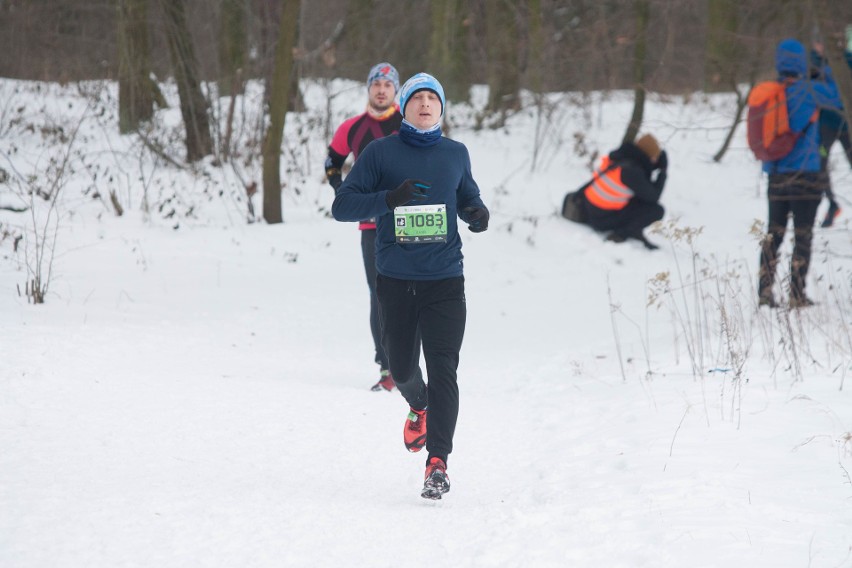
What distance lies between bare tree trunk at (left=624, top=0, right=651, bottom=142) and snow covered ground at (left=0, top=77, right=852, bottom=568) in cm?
294

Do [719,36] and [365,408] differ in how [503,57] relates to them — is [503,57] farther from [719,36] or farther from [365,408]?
[365,408]

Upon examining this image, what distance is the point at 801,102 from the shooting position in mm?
7496

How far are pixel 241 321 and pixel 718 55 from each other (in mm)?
12153

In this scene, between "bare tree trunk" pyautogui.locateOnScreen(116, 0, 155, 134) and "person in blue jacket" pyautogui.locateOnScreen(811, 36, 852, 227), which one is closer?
"person in blue jacket" pyautogui.locateOnScreen(811, 36, 852, 227)

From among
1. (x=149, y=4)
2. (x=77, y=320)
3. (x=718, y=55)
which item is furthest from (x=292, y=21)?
(x=718, y=55)

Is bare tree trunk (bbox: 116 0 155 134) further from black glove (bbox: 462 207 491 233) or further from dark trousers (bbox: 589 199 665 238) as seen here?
black glove (bbox: 462 207 491 233)

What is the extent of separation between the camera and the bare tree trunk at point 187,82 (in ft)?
39.4

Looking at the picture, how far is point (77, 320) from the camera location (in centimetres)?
666

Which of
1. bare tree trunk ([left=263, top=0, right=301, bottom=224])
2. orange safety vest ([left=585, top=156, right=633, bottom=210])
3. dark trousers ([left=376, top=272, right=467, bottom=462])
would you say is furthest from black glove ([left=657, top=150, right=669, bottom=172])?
dark trousers ([left=376, top=272, right=467, bottom=462])

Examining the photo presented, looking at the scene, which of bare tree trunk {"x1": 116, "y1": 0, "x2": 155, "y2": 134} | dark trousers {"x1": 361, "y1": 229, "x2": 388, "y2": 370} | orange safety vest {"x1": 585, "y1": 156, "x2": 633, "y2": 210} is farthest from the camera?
bare tree trunk {"x1": 116, "y1": 0, "x2": 155, "y2": 134}

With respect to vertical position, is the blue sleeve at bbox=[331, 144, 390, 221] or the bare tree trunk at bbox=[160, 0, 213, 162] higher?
the bare tree trunk at bbox=[160, 0, 213, 162]

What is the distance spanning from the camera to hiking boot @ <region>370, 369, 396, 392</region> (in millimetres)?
6148

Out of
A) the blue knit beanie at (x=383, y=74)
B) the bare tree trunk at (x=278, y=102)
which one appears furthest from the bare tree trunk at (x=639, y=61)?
the blue knit beanie at (x=383, y=74)

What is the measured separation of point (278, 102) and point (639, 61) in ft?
20.6
